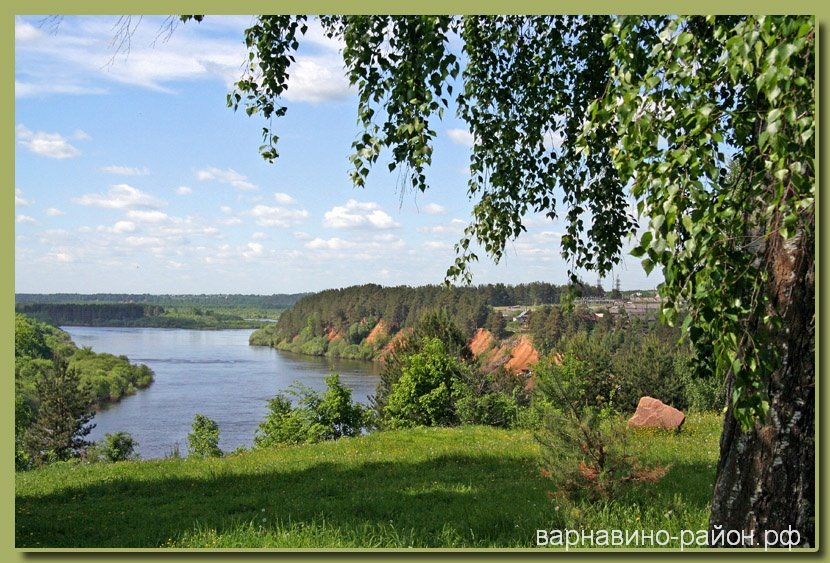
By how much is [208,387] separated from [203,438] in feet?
33.7

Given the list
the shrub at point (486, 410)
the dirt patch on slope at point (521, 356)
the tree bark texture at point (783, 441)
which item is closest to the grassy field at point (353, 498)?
the tree bark texture at point (783, 441)

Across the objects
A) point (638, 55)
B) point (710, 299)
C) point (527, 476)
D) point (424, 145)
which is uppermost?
point (638, 55)

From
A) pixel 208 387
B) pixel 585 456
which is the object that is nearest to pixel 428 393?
pixel 208 387

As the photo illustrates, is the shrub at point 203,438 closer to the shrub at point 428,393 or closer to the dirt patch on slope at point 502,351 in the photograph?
the shrub at point 428,393

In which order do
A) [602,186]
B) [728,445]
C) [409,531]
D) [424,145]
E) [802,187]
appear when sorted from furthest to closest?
[409,531], [602,186], [728,445], [424,145], [802,187]

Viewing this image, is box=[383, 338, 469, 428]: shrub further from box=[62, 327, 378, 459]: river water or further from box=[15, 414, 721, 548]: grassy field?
box=[15, 414, 721, 548]: grassy field

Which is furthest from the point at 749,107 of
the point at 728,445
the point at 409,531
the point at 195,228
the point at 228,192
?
the point at 195,228

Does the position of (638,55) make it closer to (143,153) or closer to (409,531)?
(409,531)

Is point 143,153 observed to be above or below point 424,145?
above

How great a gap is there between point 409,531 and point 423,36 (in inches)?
145

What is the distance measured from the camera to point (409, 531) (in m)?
5.44

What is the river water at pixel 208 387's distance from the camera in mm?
33469

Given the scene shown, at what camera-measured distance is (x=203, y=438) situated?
26.5 meters

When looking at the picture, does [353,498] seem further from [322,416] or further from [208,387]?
[208,387]
